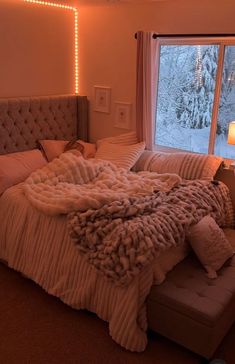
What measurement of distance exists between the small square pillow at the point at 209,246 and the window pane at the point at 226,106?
1126mm

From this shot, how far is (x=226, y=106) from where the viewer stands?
311 cm

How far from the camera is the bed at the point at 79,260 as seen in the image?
2.02 meters

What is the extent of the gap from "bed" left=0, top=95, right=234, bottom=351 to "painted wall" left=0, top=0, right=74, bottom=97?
12.6 inches

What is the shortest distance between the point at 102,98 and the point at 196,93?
3.57 ft

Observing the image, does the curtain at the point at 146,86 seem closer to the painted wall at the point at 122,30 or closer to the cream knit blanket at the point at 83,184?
the painted wall at the point at 122,30

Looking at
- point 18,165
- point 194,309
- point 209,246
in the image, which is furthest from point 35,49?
point 194,309

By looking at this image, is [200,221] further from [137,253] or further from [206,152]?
[206,152]

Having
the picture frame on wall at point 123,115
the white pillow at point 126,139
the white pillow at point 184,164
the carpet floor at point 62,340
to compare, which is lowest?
the carpet floor at point 62,340

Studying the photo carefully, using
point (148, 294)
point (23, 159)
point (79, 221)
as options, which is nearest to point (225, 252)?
point (148, 294)

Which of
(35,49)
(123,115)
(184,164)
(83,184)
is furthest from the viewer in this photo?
(123,115)

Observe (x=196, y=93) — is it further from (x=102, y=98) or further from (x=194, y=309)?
(x=194, y=309)

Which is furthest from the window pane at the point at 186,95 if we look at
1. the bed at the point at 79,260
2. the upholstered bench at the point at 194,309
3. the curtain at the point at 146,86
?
the upholstered bench at the point at 194,309

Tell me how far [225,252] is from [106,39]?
8.32 ft

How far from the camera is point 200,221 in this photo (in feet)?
7.71
